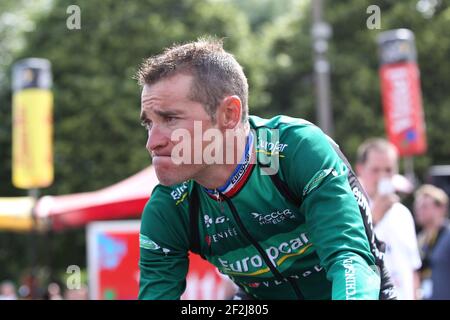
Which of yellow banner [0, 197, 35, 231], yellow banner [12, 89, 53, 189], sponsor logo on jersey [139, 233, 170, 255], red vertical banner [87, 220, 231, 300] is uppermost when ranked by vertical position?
yellow banner [12, 89, 53, 189]

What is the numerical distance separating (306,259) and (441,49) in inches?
826

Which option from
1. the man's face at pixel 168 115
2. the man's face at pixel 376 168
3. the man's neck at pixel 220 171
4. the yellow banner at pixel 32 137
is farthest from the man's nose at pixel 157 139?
the yellow banner at pixel 32 137

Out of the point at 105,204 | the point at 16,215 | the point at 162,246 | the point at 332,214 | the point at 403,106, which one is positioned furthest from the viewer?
the point at 403,106

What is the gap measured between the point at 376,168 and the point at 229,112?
10.2 ft

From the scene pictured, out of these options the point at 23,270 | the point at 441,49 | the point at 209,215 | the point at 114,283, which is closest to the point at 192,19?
the point at 441,49

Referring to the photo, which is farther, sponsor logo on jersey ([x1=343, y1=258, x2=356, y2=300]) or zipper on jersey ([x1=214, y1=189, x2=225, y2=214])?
zipper on jersey ([x1=214, y1=189, x2=225, y2=214])

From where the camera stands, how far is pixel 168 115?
2.45 meters

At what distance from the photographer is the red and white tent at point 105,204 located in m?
9.52

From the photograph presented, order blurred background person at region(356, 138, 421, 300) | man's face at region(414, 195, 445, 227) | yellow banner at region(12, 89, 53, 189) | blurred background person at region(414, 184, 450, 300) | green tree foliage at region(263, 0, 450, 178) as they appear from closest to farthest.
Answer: blurred background person at region(356, 138, 421, 300) < blurred background person at region(414, 184, 450, 300) < man's face at region(414, 195, 445, 227) < yellow banner at region(12, 89, 53, 189) < green tree foliage at region(263, 0, 450, 178)

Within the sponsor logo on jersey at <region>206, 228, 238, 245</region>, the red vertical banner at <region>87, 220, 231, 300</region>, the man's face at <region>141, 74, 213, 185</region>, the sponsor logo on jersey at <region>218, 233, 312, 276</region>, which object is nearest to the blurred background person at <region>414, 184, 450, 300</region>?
the red vertical banner at <region>87, 220, 231, 300</region>

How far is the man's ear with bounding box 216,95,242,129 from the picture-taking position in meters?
2.53

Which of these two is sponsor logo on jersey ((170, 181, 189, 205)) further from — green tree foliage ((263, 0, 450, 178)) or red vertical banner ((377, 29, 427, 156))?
green tree foliage ((263, 0, 450, 178))

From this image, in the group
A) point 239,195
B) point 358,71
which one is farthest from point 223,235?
point 358,71

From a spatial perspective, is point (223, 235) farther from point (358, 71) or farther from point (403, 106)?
point (358, 71)
